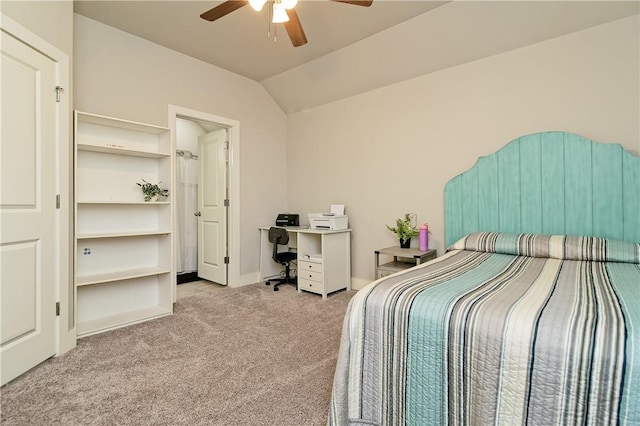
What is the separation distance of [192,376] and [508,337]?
5.92 ft

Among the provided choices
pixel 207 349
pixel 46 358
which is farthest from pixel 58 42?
pixel 207 349

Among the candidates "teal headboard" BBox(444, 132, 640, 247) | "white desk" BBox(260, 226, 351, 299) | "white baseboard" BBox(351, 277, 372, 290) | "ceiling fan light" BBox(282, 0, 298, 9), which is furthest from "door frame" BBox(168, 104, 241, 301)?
"teal headboard" BBox(444, 132, 640, 247)

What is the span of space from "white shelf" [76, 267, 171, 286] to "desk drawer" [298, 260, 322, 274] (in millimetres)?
1440

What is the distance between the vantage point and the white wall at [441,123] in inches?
94.3

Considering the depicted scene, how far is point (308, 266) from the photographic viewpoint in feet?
12.2

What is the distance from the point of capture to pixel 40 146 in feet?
6.96

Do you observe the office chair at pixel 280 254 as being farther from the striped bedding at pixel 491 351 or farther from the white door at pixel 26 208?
the striped bedding at pixel 491 351

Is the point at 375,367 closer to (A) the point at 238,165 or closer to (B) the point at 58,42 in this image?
(B) the point at 58,42

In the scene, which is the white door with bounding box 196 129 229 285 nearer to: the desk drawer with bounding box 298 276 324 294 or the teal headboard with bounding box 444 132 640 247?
the desk drawer with bounding box 298 276 324 294

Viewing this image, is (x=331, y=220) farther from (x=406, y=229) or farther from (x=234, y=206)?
(x=234, y=206)

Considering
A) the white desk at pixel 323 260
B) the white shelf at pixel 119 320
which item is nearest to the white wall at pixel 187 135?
the white desk at pixel 323 260

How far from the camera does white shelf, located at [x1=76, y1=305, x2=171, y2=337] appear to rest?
8.69ft

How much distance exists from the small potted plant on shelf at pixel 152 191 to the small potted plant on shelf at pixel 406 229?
241 cm

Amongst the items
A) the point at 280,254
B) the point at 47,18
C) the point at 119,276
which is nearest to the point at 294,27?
the point at 47,18
